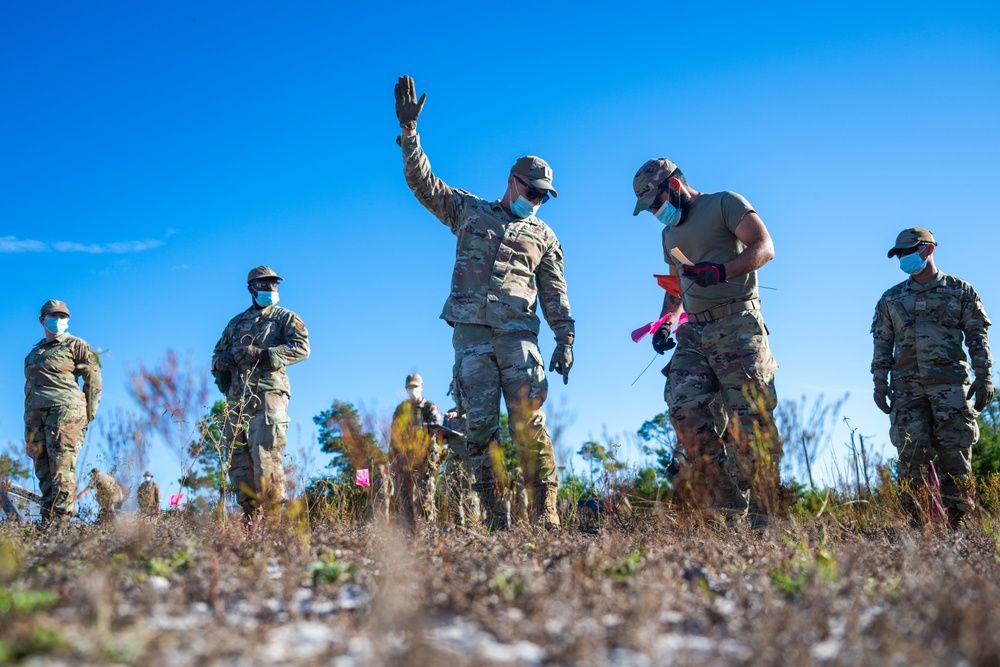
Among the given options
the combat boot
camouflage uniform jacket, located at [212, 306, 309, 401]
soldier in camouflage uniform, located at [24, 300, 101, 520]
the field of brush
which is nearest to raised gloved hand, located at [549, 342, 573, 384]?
the combat boot

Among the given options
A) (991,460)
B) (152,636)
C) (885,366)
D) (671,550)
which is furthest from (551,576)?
(991,460)

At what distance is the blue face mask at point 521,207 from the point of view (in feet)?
19.1

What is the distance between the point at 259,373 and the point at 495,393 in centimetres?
264

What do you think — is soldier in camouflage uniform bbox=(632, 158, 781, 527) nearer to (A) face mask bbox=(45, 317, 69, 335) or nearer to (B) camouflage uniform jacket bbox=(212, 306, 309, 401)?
(B) camouflage uniform jacket bbox=(212, 306, 309, 401)

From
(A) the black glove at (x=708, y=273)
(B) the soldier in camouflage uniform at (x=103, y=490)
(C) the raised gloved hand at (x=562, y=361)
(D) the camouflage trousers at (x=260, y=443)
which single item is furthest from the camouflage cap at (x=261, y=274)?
(A) the black glove at (x=708, y=273)

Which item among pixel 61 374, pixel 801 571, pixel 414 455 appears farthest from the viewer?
pixel 61 374

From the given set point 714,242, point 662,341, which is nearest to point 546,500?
point 662,341

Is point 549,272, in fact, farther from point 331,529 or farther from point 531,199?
point 331,529

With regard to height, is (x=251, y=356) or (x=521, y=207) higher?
(x=521, y=207)

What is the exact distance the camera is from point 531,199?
19.2 feet

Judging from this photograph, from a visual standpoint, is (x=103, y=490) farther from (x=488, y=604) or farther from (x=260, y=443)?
(x=488, y=604)

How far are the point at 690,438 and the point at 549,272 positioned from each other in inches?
61.4

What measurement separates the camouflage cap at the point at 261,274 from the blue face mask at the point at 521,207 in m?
2.77

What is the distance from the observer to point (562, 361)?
567 cm
